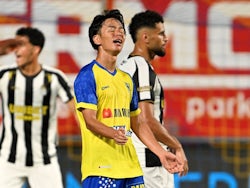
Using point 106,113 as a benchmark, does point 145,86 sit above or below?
above

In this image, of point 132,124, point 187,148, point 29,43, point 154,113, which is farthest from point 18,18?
point 132,124

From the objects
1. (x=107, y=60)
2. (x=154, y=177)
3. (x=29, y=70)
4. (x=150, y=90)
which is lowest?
(x=154, y=177)

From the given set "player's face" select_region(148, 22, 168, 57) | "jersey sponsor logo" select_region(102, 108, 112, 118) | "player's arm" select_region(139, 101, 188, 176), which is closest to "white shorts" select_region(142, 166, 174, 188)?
"player's arm" select_region(139, 101, 188, 176)

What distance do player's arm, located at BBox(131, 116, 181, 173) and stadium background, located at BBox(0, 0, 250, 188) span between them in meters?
4.16

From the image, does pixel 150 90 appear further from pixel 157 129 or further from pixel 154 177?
pixel 154 177

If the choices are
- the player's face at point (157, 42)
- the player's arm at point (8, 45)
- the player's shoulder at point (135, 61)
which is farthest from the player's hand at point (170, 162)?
the player's face at point (157, 42)

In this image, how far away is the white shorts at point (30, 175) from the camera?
28.6ft

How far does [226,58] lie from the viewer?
11.0m

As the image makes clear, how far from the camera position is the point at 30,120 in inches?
351

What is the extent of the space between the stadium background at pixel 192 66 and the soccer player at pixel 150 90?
10.3ft

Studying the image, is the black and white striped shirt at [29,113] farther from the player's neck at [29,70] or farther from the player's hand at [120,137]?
the player's hand at [120,137]

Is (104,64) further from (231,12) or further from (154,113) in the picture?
(231,12)

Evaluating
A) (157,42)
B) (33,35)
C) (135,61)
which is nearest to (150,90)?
(135,61)

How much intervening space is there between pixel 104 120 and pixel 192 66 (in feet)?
16.6
